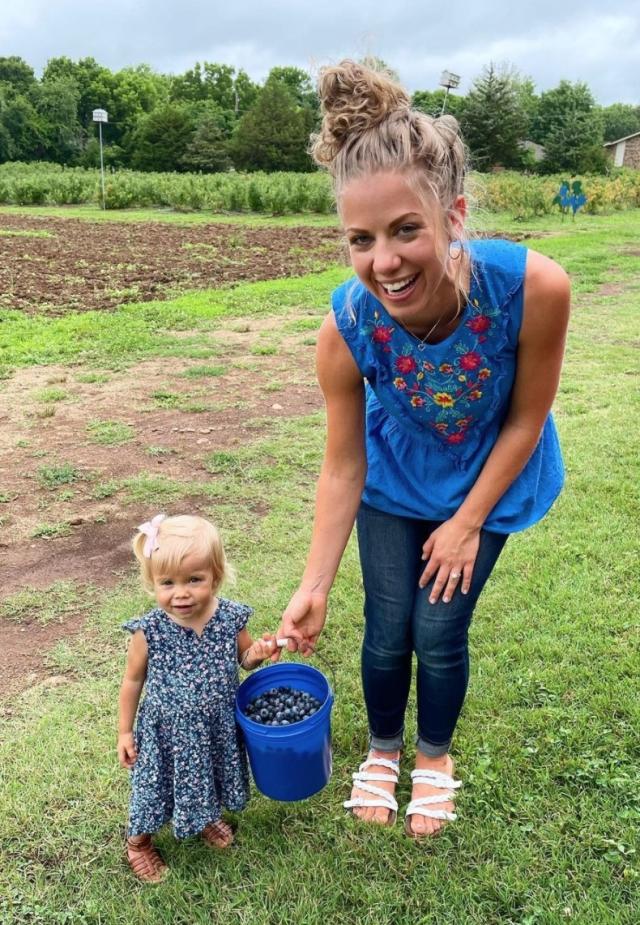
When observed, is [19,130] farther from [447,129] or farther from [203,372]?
[447,129]

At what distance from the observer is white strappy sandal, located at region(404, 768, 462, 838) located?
204 centimetres

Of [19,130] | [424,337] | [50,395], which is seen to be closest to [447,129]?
[424,337]

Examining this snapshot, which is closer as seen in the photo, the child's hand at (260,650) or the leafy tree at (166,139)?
the child's hand at (260,650)

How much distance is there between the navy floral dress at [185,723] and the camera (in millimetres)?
1892

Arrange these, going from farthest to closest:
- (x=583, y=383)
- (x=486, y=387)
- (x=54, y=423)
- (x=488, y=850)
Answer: (x=583, y=383) < (x=54, y=423) < (x=488, y=850) < (x=486, y=387)

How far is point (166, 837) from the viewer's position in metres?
2.07

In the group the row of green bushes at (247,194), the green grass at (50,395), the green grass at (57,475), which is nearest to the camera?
the green grass at (57,475)

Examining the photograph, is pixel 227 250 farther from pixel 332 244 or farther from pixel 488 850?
pixel 488 850

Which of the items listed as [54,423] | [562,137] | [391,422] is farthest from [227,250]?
[562,137]

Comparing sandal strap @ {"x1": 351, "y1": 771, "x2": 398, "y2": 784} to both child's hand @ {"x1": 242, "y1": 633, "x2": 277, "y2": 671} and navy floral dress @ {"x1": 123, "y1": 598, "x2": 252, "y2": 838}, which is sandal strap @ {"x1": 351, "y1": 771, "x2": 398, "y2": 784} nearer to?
navy floral dress @ {"x1": 123, "y1": 598, "x2": 252, "y2": 838}

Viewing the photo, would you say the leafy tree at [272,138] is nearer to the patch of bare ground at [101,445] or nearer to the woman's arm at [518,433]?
the patch of bare ground at [101,445]

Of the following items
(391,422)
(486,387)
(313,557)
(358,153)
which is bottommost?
(313,557)

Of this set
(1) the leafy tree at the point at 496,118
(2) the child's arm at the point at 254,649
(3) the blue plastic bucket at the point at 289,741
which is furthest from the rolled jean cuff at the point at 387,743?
(1) the leafy tree at the point at 496,118

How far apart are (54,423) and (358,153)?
416 cm
